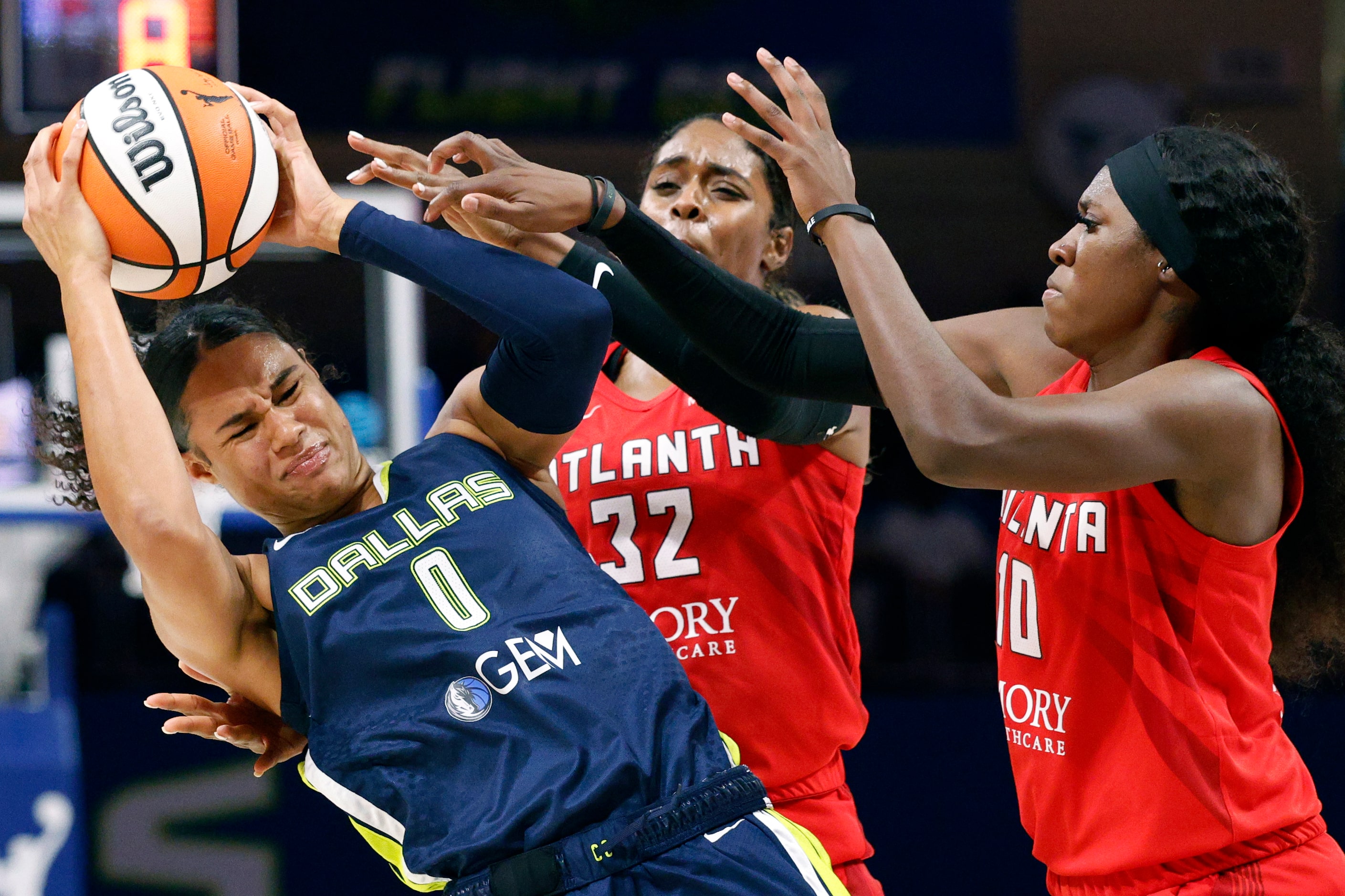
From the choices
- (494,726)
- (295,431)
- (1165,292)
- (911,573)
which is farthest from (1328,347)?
(911,573)

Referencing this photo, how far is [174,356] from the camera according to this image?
8.07 feet

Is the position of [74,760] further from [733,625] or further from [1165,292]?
[1165,292]

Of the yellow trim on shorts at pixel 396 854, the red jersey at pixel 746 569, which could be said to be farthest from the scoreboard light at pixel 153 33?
the yellow trim on shorts at pixel 396 854

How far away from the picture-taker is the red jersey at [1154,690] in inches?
87.7

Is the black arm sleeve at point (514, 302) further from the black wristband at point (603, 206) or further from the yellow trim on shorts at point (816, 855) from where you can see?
the yellow trim on shorts at point (816, 855)

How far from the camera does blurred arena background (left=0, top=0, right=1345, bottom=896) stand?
467cm

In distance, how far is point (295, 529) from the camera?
2.57 metres

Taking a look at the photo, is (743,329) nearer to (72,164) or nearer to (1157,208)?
(1157,208)

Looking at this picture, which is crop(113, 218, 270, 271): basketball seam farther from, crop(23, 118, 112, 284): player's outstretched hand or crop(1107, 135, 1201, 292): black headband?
crop(1107, 135, 1201, 292): black headband

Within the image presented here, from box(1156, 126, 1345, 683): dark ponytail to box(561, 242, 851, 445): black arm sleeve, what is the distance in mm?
791

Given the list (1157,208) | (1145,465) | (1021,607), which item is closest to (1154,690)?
(1021,607)

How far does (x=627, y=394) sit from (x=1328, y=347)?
1.51m

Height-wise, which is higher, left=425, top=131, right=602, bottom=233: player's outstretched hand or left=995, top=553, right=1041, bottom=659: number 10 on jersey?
left=425, top=131, right=602, bottom=233: player's outstretched hand

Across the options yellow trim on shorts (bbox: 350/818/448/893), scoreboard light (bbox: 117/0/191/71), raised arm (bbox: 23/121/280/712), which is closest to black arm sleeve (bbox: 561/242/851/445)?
raised arm (bbox: 23/121/280/712)
